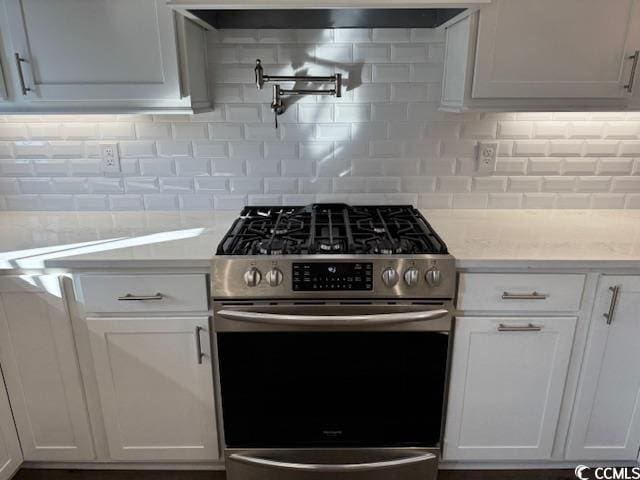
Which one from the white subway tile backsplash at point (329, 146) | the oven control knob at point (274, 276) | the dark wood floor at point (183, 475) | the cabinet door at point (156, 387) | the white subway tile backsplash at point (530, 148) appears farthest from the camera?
the white subway tile backsplash at point (530, 148)

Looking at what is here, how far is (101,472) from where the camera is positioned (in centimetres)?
177

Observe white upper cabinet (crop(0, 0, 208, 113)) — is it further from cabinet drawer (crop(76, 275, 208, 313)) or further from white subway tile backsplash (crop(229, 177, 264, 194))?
cabinet drawer (crop(76, 275, 208, 313))

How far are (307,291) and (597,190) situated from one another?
4.96ft

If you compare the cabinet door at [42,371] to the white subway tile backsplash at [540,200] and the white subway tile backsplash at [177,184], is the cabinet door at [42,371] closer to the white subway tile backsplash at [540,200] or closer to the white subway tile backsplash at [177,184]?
the white subway tile backsplash at [177,184]

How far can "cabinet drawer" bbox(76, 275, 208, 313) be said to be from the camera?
4.85 feet

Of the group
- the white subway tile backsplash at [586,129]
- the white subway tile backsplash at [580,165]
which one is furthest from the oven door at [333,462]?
the white subway tile backsplash at [586,129]

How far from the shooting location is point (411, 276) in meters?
1.43

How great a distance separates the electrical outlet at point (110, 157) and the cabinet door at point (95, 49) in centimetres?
38

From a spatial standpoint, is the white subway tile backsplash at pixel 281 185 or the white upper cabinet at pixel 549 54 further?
the white subway tile backsplash at pixel 281 185

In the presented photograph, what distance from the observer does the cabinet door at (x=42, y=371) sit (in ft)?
4.93

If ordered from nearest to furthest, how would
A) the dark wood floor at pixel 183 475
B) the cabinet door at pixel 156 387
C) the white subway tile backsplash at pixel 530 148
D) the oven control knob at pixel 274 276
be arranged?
the oven control knob at pixel 274 276, the cabinet door at pixel 156 387, the dark wood floor at pixel 183 475, the white subway tile backsplash at pixel 530 148

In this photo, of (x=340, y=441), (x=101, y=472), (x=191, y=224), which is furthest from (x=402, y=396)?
(x=101, y=472)

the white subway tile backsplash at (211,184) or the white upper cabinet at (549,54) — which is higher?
the white upper cabinet at (549,54)

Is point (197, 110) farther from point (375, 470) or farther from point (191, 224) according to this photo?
point (375, 470)
